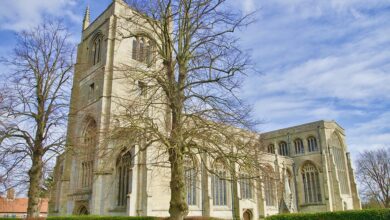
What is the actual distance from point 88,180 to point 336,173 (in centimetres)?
2842

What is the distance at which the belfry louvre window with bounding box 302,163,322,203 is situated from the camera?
123 ft

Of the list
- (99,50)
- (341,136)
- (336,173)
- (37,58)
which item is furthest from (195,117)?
(341,136)

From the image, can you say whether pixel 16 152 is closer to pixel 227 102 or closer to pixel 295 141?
pixel 227 102

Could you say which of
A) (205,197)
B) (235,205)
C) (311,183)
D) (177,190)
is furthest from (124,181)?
(311,183)

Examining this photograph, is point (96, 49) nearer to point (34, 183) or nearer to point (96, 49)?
point (96, 49)

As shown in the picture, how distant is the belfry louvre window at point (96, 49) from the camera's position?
2751cm

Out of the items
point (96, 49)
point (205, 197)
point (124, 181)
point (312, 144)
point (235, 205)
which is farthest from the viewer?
point (312, 144)

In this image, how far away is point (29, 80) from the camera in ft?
52.3

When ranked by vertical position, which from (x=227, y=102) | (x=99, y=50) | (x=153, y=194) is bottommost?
(x=153, y=194)

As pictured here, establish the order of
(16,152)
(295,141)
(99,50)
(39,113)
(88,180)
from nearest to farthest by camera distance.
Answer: (16,152) < (39,113) < (88,180) < (99,50) < (295,141)

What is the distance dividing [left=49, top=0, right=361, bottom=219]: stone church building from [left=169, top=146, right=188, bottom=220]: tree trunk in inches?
63.6

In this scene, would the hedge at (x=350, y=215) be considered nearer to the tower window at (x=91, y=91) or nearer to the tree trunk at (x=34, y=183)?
the tree trunk at (x=34, y=183)

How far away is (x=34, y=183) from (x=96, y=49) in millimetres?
16227

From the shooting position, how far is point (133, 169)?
67.0 ft
